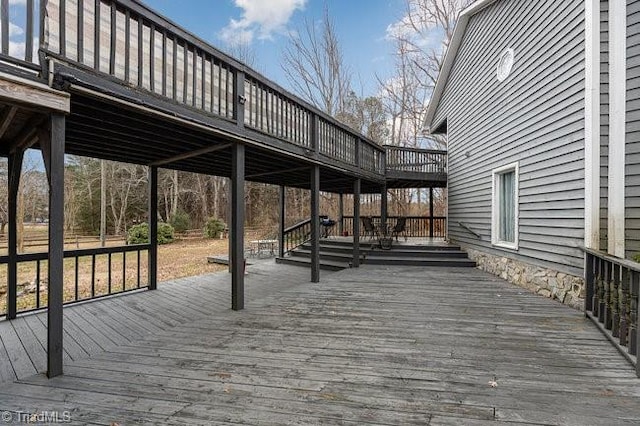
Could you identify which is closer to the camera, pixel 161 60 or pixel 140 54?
pixel 140 54

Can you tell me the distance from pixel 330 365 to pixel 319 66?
17981 mm

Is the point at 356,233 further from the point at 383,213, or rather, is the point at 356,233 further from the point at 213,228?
the point at 213,228

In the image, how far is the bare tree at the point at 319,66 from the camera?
18.1m

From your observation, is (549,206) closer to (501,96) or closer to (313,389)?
(501,96)

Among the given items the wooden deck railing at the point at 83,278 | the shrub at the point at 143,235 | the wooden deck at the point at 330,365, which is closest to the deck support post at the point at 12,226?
the wooden deck railing at the point at 83,278

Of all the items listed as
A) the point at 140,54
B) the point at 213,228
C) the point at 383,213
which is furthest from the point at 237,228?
the point at 213,228

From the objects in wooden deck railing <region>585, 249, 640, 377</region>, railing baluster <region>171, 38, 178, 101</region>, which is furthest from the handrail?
railing baluster <region>171, 38, 178, 101</region>

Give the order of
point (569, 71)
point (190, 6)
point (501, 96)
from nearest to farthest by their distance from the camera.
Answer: point (569, 71)
point (501, 96)
point (190, 6)

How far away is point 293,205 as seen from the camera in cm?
2080

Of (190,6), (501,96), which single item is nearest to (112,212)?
(190,6)

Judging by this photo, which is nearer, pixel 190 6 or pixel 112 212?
pixel 190 6

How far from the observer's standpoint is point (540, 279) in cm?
563

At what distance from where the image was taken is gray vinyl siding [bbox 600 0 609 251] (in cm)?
441

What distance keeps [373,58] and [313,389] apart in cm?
1929
